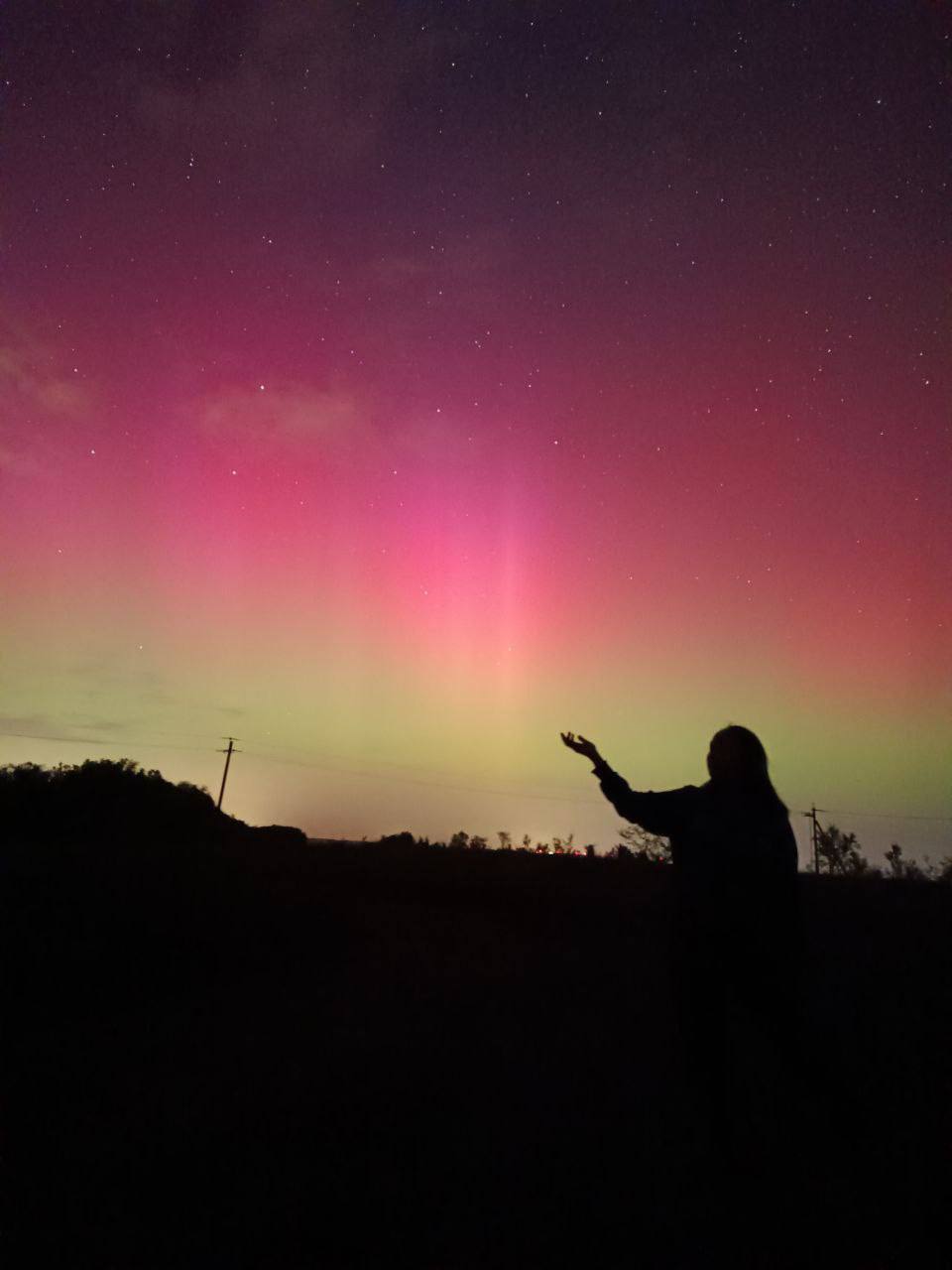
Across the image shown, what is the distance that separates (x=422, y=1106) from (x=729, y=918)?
6.97ft

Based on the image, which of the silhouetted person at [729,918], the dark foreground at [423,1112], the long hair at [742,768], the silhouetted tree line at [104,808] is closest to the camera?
the dark foreground at [423,1112]

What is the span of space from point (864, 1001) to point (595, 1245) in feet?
18.9

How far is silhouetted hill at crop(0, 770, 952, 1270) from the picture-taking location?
2.63m

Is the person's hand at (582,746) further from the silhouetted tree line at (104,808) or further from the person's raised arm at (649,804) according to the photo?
the silhouetted tree line at (104,808)

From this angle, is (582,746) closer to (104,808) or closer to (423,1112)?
(423,1112)

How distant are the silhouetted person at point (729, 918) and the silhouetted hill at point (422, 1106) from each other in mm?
108

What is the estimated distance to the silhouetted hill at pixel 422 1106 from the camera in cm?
263

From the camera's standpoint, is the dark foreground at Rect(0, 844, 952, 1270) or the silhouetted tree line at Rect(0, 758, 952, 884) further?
the silhouetted tree line at Rect(0, 758, 952, 884)

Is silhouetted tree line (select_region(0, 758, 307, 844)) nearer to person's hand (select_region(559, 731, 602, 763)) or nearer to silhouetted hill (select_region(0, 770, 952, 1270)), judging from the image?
silhouetted hill (select_region(0, 770, 952, 1270))

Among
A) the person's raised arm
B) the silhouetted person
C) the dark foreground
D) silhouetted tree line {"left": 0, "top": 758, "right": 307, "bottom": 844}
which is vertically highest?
silhouetted tree line {"left": 0, "top": 758, "right": 307, "bottom": 844}

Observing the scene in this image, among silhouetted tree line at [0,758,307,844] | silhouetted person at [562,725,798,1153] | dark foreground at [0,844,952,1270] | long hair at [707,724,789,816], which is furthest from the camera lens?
silhouetted tree line at [0,758,307,844]

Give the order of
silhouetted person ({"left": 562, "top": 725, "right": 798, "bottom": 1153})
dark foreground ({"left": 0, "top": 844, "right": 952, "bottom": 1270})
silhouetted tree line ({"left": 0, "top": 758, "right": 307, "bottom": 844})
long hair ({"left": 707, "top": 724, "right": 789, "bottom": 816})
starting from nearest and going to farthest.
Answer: dark foreground ({"left": 0, "top": 844, "right": 952, "bottom": 1270}), silhouetted person ({"left": 562, "top": 725, "right": 798, "bottom": 1153}), long hair ({"left": 707, "top": 724, "right": 789, "bottom": 816}), silhouetted tree line ({"left": 0, "top": 758, "right": 307, "bottom": 844})

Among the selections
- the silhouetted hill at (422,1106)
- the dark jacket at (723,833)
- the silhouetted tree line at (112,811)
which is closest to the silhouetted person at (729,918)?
the dark jacket at (723,833)

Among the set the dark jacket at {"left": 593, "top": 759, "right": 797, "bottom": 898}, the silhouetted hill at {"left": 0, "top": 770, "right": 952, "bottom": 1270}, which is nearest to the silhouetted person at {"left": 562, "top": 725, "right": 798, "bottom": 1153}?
the dark jacket at {"left": 593, "top": 759, "right": 797, "bottom": 898}
